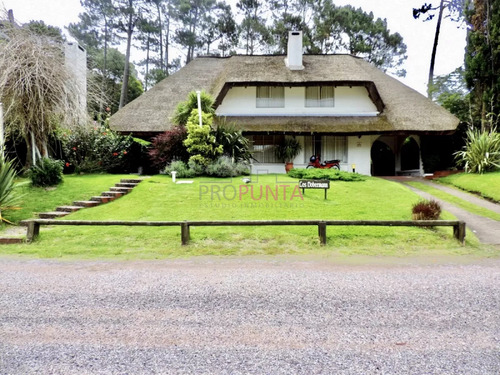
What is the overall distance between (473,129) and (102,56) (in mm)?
36659

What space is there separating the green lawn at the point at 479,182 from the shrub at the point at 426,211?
17.2 feet

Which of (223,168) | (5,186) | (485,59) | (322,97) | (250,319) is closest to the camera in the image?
(250,319)

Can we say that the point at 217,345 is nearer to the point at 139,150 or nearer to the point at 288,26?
the point at 139,150

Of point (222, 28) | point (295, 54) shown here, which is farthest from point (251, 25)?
point (295, 54)

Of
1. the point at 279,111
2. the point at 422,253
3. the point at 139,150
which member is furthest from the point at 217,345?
the point at 279,111

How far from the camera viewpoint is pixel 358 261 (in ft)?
19.6

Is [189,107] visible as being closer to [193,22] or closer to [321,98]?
[321,98]

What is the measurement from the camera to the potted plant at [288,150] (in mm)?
17016

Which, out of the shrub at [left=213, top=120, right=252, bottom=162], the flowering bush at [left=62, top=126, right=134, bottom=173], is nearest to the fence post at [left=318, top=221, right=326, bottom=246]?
the shrub at [left=213, top=120, right=252, bottom=162]

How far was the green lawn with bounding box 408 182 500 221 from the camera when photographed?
9.50m

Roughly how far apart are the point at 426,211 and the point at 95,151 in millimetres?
14168

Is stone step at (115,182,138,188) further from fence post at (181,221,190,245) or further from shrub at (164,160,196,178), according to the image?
fence post at (181,221,190,245)

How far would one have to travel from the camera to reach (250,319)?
3686 millimetres

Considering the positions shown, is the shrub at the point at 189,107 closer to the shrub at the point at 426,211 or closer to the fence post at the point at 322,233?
the fence post at the point at 322,233
